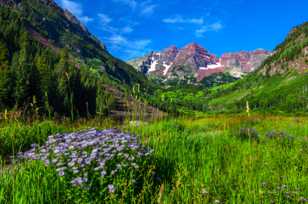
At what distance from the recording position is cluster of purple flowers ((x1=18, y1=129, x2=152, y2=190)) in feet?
13.5

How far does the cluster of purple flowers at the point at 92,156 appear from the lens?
4.12m

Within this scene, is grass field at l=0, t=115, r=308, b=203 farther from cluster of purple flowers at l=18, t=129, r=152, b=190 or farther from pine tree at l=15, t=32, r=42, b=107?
pine tree at l=15, t=32, r=42, b=107

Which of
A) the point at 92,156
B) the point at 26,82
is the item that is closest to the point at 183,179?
the point at 92,156

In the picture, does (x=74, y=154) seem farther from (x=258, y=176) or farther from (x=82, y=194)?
(x=258, y=176)

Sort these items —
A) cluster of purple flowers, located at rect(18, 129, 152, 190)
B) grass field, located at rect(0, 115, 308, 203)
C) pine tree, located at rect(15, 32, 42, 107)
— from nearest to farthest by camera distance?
grass field, located at rect(0, 115, 308, 203) → cluster of purple flowers, located at rect(18, 129, 152, 190) → pine tree, located at rect(15, 32, 42, 107)

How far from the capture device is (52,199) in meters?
3.94

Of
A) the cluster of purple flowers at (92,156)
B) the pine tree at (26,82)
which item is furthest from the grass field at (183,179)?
the pine tree at (26,82)

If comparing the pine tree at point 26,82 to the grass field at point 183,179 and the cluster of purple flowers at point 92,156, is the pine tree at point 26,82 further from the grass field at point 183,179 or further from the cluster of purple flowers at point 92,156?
the cluster of purple flowers at point 92,156

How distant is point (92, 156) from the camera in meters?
4.27

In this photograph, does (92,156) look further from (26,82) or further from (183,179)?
(26,82)

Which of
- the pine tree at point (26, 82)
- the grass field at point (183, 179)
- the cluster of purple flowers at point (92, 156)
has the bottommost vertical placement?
the grass field at point (183, 179)

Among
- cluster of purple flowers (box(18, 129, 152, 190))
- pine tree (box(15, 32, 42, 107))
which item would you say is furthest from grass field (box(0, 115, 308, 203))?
pine tree (box(15, 32, 42, 107))

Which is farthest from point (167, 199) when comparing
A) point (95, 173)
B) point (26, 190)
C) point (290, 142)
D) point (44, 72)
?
point (44, 72)

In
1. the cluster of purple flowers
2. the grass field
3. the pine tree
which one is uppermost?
the pine tree
